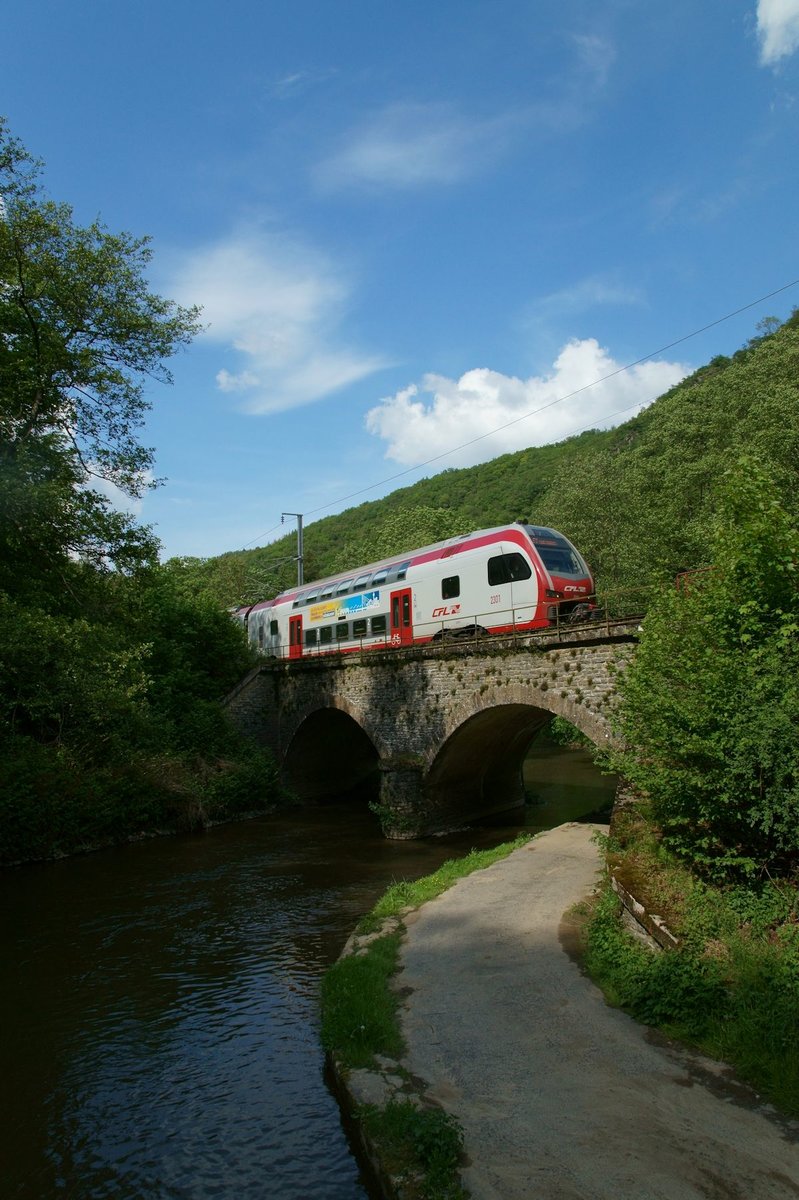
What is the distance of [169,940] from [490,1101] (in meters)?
7.95

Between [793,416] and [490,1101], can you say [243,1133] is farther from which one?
[793,416]

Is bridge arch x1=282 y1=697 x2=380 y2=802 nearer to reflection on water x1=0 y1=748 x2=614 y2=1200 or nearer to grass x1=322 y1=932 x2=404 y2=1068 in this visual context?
reflection on water x1=0 y1=748 x2=614 y2=1200

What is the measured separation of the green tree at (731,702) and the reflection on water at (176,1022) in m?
5.42

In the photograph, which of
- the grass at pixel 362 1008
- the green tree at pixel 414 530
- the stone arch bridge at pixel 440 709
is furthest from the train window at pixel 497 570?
the green tree at pixel 414 530

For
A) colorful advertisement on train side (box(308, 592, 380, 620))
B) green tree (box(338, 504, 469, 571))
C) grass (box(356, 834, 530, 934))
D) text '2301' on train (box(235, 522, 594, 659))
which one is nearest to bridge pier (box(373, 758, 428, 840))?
text '2301' on train (box(235, 522, 594, 659))

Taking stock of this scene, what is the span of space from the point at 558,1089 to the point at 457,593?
15334 mm

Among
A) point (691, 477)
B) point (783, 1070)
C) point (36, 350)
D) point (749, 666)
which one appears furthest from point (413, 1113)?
point (691, 477)

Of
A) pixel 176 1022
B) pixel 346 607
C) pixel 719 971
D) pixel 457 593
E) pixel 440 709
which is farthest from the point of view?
pixel 346 607

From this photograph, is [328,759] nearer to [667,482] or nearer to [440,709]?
[440,709]

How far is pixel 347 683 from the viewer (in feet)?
79.4

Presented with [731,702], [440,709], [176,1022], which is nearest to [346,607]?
[440,709]

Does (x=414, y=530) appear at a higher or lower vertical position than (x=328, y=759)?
higher

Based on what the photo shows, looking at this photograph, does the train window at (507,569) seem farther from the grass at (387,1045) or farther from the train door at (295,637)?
the train door at (295,637)

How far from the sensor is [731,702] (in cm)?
897
